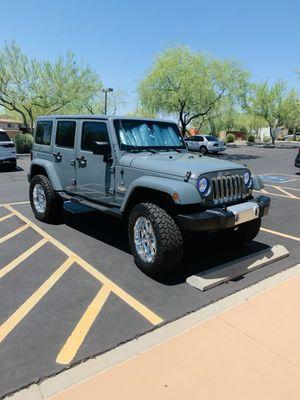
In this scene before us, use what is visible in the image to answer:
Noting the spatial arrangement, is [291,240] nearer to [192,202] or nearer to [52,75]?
[192,202]

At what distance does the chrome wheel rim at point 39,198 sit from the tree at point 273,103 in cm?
4167

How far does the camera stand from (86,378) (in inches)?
109

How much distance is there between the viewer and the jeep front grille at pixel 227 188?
4512 mm

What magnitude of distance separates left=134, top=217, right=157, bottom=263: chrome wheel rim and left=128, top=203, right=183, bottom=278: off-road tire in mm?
108

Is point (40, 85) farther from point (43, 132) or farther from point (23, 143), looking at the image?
point (43, 132)

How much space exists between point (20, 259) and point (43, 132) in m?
3.09

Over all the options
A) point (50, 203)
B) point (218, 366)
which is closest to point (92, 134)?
point (50, 203)

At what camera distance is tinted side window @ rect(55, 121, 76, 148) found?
251 inches

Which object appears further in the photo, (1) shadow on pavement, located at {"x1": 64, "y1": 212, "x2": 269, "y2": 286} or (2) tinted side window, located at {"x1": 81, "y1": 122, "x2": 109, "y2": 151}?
(2) tinted side window, located at {"x1": 81, "y1": 122, "x2": 109, "y2": 151}

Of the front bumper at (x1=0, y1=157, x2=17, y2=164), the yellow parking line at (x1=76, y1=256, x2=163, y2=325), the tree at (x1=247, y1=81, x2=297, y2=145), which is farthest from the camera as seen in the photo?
the tree at (x1=247, y1=81, x2=297, y2=145)

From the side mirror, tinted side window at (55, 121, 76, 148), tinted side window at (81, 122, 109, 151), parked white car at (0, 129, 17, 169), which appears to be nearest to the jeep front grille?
the side mirror

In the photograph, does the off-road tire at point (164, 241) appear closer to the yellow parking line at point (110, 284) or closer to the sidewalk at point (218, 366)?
the yellow parking line at point (110, 284)

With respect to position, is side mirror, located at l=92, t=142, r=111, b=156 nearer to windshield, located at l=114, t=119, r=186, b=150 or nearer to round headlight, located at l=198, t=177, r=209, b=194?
windshield, located at l=114, t=119, r=186, b=150

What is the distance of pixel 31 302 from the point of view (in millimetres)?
3932
